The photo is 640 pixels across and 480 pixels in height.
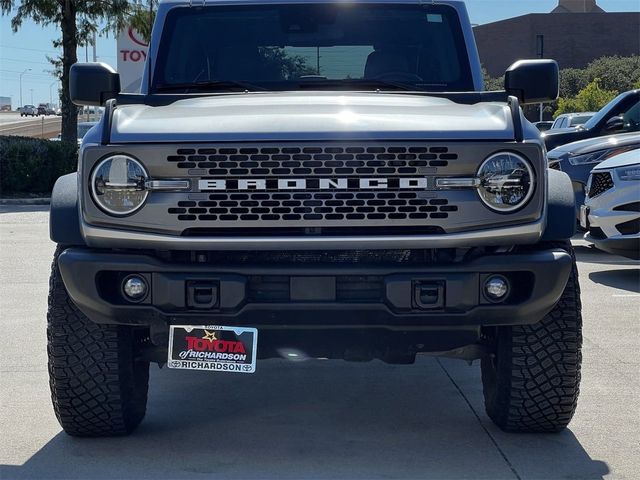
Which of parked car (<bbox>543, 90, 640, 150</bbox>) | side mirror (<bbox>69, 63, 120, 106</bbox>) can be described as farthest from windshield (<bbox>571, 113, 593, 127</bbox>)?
side mirror (<bbox>69, 63, 120, 106</bbox>)

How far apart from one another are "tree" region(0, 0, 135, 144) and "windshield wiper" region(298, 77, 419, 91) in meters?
21.2

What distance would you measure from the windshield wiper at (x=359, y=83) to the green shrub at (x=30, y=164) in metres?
17.4

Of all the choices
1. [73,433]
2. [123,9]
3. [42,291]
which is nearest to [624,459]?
[73,433]

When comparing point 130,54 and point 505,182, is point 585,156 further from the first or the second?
point 130,54

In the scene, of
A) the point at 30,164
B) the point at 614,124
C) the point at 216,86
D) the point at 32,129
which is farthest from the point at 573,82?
the point at 216,86

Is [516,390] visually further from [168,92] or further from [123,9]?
[123,9]

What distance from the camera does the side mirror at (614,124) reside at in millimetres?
14141

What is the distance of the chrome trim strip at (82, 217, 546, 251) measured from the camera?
4.41 metres

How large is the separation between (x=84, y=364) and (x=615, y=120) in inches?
417

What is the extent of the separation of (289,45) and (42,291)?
452cm

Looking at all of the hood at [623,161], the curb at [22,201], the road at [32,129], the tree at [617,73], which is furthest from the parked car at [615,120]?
the tree at [617,73]

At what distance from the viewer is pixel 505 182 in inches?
177

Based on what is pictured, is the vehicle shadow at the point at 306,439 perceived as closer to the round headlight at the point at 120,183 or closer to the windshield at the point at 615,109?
the round headlight at the point at 120,183

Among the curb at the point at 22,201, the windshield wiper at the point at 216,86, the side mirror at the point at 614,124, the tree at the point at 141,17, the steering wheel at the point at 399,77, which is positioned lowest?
the curb at the point at 22,201
